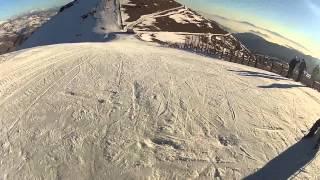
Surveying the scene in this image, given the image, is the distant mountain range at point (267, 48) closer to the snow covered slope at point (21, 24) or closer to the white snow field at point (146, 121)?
the white snow field at point (146, 121)

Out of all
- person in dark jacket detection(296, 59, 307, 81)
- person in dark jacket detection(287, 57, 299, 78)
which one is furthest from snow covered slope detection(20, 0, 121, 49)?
person in dark jacket detection(296, 59, 307, 81)

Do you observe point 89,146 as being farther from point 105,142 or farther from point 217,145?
point 217,145

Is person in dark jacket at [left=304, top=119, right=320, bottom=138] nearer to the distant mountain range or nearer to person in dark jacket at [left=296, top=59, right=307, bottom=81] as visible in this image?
person in dark jacket at [left=296, top=59, right=307, bottom=81]

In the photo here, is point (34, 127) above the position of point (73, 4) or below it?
above

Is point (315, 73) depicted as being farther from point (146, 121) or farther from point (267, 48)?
point (267, 48)

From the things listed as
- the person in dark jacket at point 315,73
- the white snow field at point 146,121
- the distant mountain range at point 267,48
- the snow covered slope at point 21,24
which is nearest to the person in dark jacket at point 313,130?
the white snow field at point 146,121

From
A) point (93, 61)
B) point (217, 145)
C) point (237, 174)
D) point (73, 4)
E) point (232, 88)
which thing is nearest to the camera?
point (237, 174)

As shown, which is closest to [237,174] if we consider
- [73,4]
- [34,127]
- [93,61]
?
[34,127]

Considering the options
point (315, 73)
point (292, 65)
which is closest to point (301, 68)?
point (292, 65)
